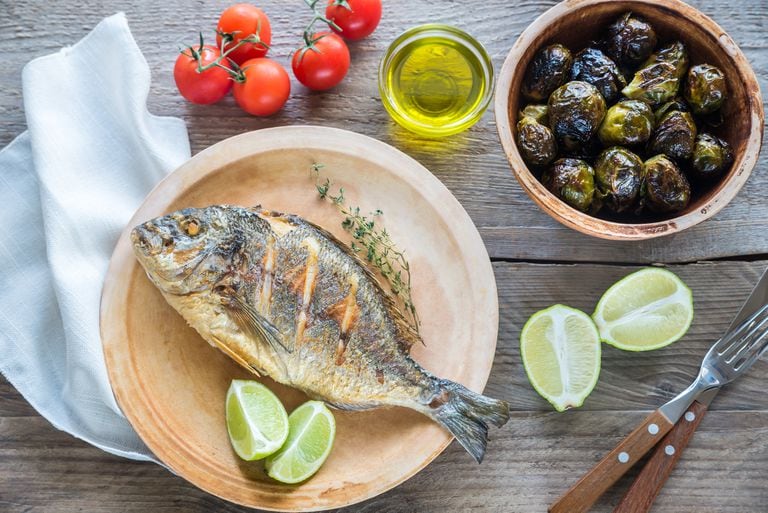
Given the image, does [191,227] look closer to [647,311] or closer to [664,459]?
[647,311]

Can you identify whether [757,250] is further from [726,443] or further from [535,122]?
[535,122]

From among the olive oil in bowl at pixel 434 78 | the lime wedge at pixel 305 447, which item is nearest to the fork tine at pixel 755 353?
the olive oil in bowl at pixel 434 78

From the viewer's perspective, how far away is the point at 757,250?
2.43m

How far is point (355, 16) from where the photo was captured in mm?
2289

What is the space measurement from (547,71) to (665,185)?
1.57 feet

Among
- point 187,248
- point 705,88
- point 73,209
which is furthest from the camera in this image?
point 73,209

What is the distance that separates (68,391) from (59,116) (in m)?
0.89

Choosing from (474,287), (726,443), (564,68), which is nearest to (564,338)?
(474,287)

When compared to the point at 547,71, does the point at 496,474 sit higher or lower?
lower

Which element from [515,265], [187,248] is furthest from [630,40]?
[187,248]

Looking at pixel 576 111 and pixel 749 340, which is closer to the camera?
pixel 576 111

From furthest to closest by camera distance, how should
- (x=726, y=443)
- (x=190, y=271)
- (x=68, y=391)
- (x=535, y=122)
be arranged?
(x=726, y=443) < (x=68, y=391) < (x=535, y=122) < (x=190, y=271)

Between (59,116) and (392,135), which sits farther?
(392,135)

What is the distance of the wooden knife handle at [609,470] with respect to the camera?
226cm
